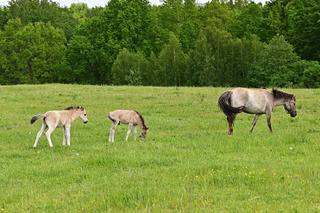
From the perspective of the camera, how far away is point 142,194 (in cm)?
1077

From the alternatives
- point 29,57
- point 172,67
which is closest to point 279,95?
point 172,67

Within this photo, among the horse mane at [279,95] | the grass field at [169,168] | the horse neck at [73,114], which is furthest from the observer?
the horse mane at [279,95]

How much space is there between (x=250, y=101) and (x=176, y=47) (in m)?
55.1

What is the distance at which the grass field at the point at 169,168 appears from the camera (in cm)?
1036

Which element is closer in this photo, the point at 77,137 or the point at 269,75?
the point at 77,137

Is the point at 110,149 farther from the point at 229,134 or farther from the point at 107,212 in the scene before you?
the point at 107,212

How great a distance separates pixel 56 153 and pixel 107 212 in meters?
6.85

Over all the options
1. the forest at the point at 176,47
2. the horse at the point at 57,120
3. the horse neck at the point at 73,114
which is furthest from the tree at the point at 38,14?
the horse at the point at 57,120

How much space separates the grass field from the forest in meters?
43.4

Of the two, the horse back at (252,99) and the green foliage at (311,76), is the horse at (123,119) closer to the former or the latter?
the horse back at (252,99)

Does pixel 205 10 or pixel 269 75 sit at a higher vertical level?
pixel 205 10

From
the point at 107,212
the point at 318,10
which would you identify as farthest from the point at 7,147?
the point at 318,10

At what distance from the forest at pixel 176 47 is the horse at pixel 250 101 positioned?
42708 millimetres

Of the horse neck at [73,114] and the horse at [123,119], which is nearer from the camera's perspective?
the horse neck at [73,114]
